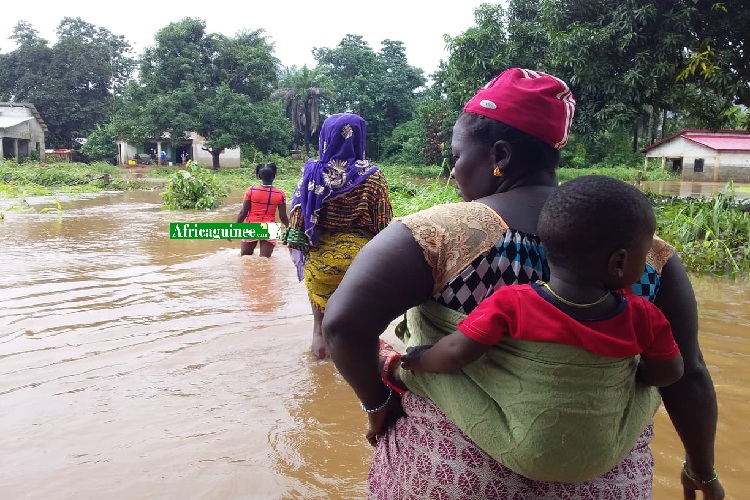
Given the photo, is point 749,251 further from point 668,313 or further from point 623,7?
point 668,313

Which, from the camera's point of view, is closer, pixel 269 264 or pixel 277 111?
pixel 269 264

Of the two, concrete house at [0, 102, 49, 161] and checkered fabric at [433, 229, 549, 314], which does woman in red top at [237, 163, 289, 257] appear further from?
concrete house at [0, 102, 49, 161]

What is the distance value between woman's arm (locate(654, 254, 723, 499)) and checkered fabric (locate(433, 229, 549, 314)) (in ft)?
1.07

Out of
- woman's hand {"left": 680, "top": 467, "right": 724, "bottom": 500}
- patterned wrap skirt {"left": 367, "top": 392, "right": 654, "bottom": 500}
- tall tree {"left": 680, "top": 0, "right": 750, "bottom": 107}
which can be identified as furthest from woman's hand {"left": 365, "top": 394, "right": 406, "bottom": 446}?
tall tree {"left": 680, "top": 0, "right": 750, "bottom": 107}

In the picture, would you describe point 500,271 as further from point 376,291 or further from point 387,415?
point 387,415

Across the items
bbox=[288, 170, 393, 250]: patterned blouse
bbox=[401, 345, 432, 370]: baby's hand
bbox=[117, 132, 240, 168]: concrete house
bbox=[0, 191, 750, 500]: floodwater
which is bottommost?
bbox=[0, 191, 750, 500]: floodwater

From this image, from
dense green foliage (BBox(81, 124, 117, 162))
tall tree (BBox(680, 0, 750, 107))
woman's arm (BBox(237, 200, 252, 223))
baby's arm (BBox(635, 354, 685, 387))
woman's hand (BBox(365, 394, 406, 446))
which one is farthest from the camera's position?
dense green foliage (BBox(81, 124, 117, 162))

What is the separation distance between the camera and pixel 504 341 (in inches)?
47.4

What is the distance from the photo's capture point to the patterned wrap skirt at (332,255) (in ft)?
12.6

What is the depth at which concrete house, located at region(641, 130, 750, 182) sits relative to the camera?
29984 mm

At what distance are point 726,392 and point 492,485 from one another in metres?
3.17

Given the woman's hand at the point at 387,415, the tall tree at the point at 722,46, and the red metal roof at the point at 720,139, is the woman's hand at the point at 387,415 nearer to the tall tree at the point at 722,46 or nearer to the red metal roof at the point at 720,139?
the tall tree at the point at 722,46

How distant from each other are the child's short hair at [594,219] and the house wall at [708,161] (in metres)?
32.8

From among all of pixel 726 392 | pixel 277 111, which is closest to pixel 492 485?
pixel 726 392
